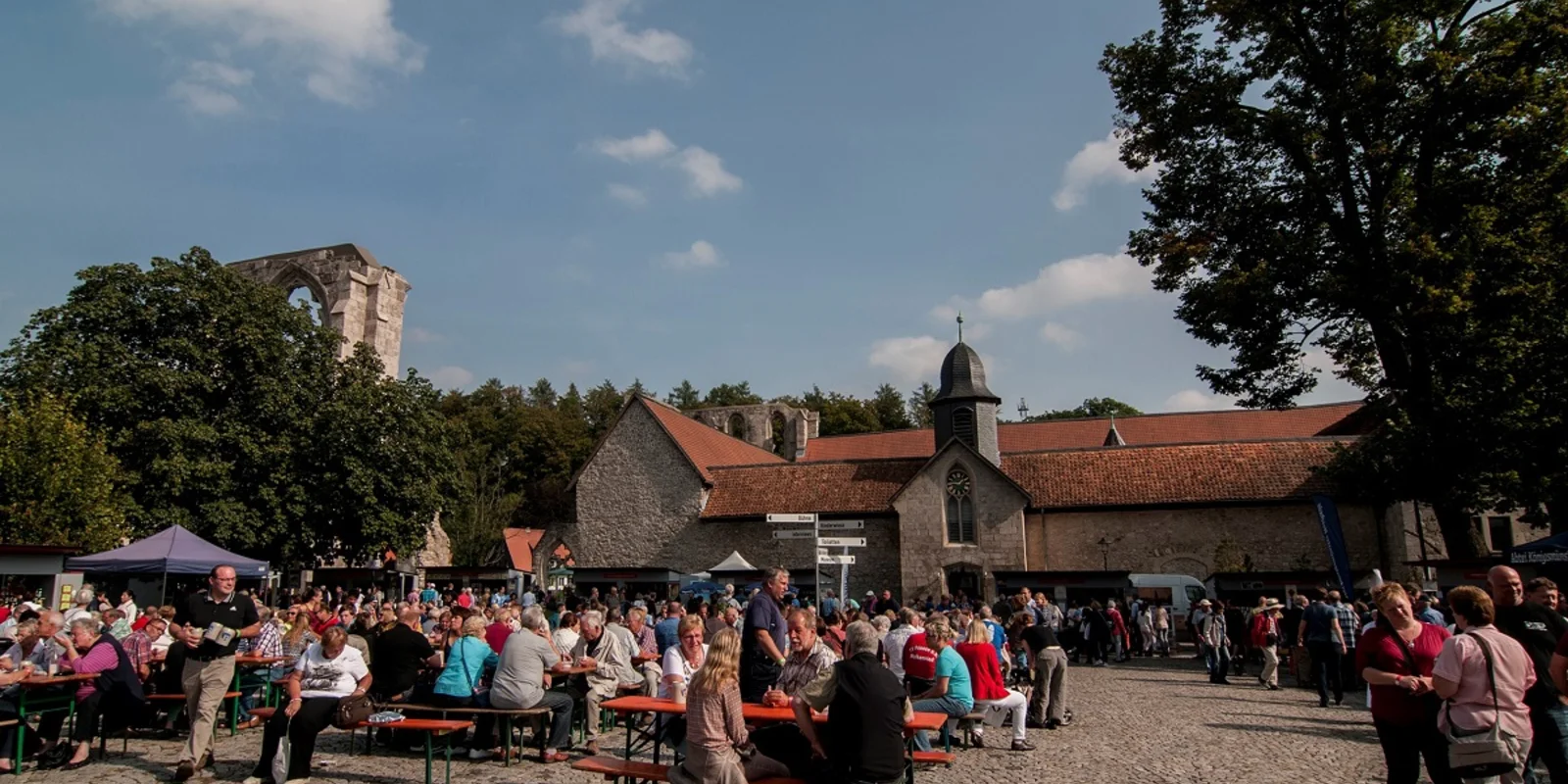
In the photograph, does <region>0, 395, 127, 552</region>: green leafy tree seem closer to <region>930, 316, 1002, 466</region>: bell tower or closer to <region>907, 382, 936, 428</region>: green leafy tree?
<region>930, 316, 1002, 466</region>: bell tower

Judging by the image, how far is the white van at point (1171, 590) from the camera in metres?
25.6

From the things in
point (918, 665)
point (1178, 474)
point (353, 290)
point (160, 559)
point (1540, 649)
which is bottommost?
point (918, 665)

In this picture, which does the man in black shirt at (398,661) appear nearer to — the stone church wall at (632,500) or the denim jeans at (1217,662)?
the denim jeans at (1217,662)

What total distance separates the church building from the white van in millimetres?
1625

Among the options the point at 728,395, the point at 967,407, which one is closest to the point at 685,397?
the point at 728,395

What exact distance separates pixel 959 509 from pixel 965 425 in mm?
3247

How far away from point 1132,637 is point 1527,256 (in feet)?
40.2

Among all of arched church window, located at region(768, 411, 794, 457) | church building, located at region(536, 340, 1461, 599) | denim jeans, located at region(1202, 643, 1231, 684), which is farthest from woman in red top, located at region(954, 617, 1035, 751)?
arched church window, located at region(768, 411, 794, 457)

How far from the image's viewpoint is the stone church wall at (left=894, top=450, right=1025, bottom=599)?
2964 centimetres

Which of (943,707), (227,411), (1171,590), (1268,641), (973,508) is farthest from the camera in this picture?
(973,508)

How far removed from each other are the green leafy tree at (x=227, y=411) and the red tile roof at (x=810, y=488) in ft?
32.6

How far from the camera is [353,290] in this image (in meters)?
39.3

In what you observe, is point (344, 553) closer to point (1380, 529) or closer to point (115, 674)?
point (115, 674)

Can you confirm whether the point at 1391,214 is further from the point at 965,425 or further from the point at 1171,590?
the point at 965,425
